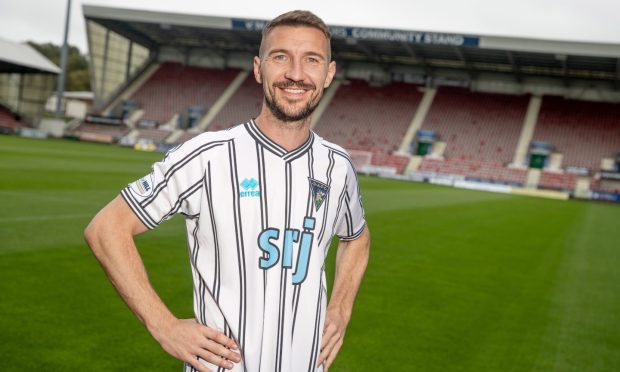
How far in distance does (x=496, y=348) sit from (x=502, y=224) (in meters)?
10.2

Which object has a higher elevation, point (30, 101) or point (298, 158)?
point (298, 158)

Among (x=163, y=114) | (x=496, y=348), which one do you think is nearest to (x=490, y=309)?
(x=496, y=348)

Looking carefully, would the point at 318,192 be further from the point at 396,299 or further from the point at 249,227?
the point at 396,299

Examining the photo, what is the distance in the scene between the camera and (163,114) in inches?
1756

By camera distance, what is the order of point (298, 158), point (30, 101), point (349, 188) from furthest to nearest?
point (30, 101)
point (349, 188)
point (298, 158)

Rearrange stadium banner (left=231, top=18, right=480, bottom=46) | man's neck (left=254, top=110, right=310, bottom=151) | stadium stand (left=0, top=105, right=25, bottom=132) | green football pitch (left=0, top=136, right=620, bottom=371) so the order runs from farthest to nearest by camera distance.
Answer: stadium stand (left=0, top=105, right=25, bottom=132)
stadium banner (left=231, top=18, right=480, bottom=46)
green football pitch (left=0, top=136, right=620, bottom=371)
man's neck (left=254, top=110, right=310, bottom=151)

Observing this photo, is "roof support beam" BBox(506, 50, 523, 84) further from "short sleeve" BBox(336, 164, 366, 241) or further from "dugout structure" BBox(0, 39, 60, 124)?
"short sleeve" BBox(336, 164, 366, 241)

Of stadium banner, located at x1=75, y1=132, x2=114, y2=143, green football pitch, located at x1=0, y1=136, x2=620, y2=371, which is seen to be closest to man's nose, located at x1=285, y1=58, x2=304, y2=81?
green football pitch, located at x1=0, y1=136, x2=620, y2=371

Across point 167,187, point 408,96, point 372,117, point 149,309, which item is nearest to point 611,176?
point 408,96

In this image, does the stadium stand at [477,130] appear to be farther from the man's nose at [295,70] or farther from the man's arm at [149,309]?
the man's arm at [149,309]

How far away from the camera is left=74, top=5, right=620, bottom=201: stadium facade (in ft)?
115

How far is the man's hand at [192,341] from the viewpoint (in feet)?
5.83

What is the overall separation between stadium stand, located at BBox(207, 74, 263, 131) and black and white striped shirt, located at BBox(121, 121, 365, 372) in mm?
40800

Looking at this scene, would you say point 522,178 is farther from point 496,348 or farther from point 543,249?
point 496,348
